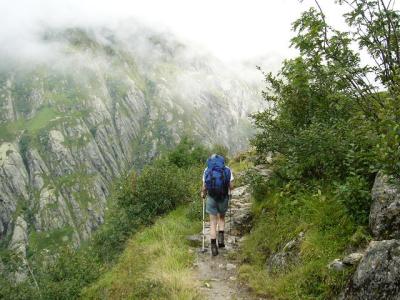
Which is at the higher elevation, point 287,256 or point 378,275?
point 378,275

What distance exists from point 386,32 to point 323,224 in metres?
4.91

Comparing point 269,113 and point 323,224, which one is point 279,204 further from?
point 269,113

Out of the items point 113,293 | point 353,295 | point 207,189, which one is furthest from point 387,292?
point 113,293

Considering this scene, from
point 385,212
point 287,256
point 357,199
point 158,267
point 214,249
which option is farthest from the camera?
point 214,249

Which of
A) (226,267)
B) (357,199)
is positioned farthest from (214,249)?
(357,199)

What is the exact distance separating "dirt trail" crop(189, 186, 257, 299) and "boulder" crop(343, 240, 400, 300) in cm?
329

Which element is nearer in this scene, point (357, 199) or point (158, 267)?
point (357, 199)

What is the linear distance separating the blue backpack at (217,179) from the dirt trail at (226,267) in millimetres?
2003

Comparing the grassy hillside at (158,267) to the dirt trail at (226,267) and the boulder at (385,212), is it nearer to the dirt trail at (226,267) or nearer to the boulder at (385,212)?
the dirt trail at (226,267)

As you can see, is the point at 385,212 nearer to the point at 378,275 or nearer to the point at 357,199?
the point at 357,199

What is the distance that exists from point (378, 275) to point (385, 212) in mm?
1894

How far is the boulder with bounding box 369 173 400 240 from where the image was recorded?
26.8 ft

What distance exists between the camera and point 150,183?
21.2m

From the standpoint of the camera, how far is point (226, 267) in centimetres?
1260
